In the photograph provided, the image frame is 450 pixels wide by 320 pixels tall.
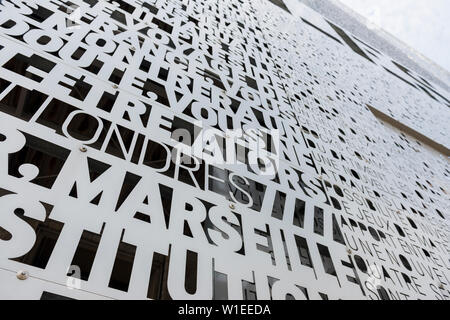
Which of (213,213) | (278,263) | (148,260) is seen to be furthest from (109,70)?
(278,263)

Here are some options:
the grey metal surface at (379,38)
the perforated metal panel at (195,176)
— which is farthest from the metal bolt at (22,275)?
the grey metal surface at (379,38)

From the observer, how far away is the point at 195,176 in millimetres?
1819

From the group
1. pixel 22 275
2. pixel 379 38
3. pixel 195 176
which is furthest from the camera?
pixel 379 38

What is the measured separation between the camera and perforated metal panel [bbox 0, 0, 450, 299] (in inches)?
51.9

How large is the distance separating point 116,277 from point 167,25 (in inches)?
127

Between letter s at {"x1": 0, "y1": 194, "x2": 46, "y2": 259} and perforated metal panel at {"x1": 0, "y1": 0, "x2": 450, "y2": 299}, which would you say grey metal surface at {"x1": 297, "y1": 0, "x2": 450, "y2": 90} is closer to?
perforated metal panel at {"x1": 0, "y1": 0, "x2": 450, "y2": 299}

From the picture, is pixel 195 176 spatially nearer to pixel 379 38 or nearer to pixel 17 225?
pixel 17 225

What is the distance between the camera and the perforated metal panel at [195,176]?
1.32 meters

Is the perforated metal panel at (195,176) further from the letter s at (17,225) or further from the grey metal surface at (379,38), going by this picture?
the grey metal surface at (379,38)

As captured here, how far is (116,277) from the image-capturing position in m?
4.55

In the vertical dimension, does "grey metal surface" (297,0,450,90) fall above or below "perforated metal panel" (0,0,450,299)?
above

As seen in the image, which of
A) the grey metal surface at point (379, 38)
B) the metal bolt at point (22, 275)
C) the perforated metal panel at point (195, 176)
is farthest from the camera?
the grey metal surface at point (379, 38)

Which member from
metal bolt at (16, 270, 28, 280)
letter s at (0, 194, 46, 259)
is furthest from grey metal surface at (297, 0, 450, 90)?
metal bolt at (16, 270, 28, 280)

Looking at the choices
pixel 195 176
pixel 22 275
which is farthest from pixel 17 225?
pixel 195 176
